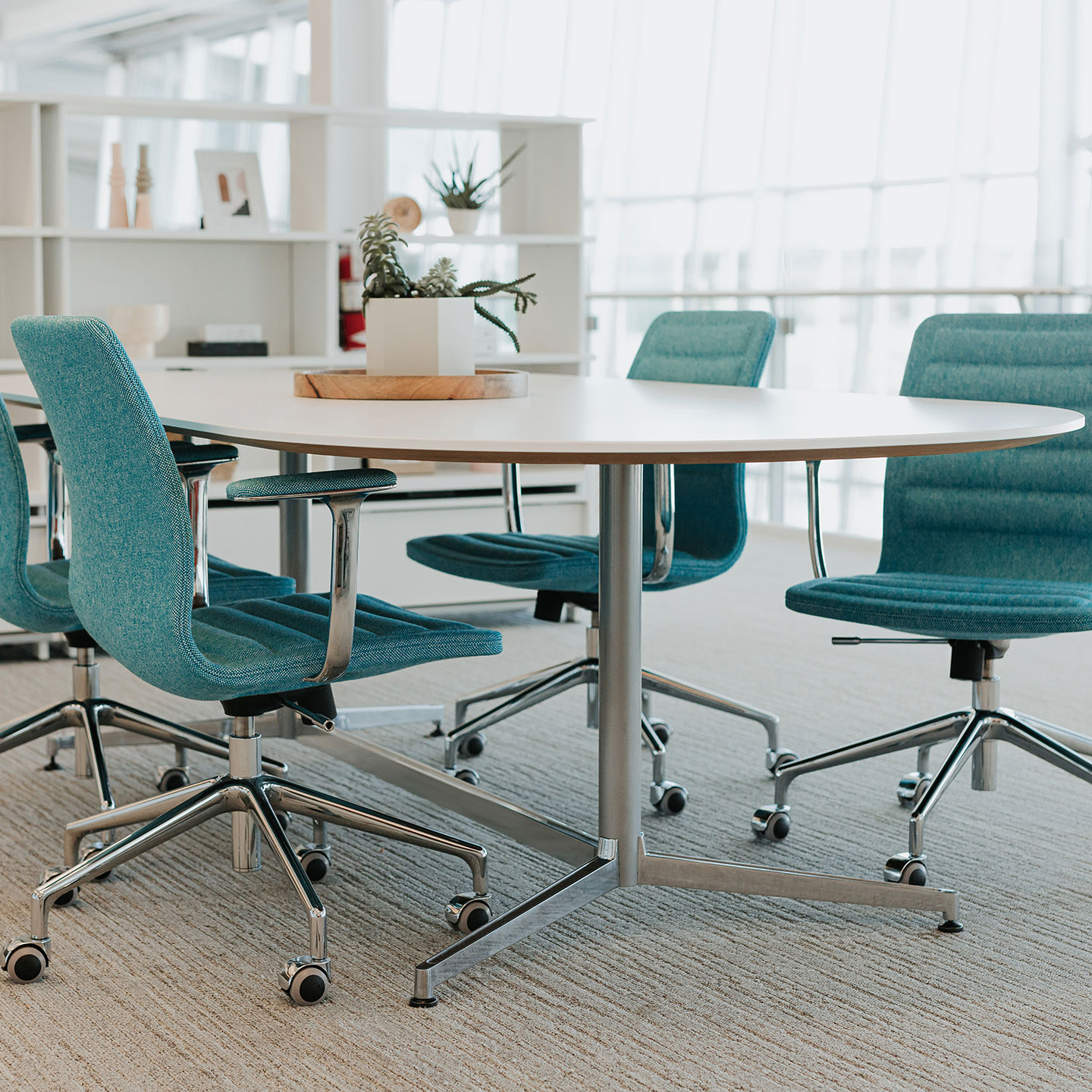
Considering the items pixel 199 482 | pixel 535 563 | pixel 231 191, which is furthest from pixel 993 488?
pixel 231 191

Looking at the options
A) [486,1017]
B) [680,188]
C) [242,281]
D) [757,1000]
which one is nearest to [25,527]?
[486,1017]

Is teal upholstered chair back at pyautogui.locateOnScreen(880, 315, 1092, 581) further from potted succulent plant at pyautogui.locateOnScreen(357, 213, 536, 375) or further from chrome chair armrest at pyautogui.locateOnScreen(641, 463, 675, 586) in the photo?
potted succulent plant at pyautogui.locateOnScreen(357, 213, 536, 375)

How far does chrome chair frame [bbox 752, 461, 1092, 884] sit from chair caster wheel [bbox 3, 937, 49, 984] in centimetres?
122

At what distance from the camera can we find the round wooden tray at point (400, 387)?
2566 millimetres

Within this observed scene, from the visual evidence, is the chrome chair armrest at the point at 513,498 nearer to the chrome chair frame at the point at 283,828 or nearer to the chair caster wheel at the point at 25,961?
the chrome chair frame at the point at 283,828

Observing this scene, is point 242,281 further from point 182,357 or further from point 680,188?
point 680,188

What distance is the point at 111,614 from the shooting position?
6.73 ft

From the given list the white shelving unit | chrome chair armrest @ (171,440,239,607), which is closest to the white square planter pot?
chrome chair armrest @ (171,440,239,607)

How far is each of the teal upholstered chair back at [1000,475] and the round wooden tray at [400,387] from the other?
0.83 metres

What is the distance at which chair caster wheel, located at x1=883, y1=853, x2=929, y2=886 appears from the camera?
2.40 meters

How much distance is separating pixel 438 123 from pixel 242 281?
30.2 inches

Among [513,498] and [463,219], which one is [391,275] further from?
[463,219]

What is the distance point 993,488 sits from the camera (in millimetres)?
2865

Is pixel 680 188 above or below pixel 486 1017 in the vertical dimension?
above
